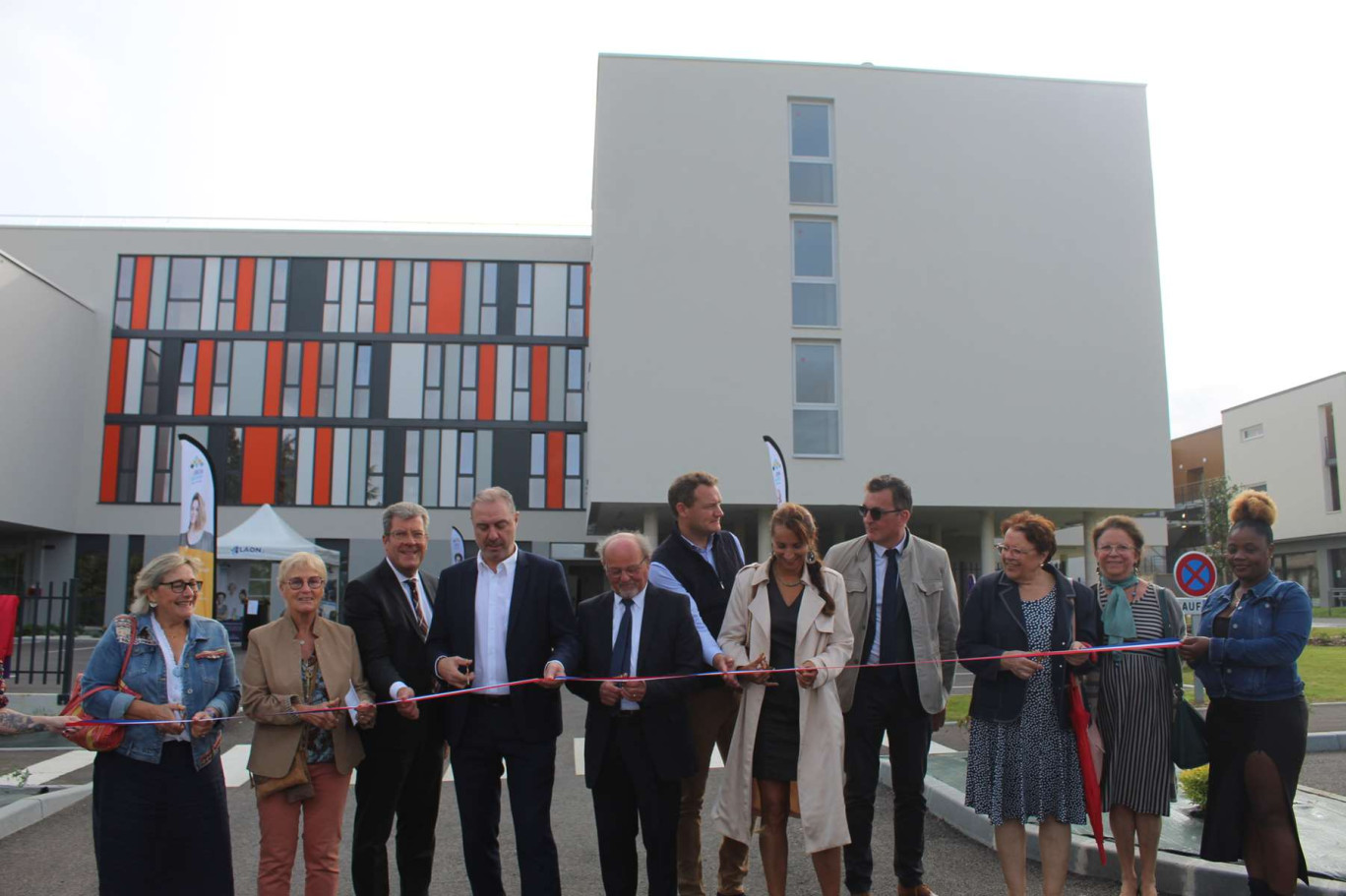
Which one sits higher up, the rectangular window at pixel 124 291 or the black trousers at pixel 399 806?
the rectangular window at pixel 124 291

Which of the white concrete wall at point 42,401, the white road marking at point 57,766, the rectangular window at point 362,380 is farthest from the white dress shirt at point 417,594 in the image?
the rectangular window at point 362,380

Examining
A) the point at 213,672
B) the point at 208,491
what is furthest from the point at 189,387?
the point at 213,672

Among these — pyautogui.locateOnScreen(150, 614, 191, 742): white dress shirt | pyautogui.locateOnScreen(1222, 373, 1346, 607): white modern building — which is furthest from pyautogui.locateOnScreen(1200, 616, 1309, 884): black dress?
pyautogui.locateOnScreen(1222, 373, 1346, 607): white modern building

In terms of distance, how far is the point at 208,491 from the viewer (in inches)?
483

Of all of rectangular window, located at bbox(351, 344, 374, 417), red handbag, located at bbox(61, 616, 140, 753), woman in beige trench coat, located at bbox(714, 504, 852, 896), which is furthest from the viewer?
rectangular window, located at bbox(351, 344, 374, 417)

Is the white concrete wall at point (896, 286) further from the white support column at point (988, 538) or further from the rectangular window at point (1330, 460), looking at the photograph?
the rectangular window at point (1330, 460)

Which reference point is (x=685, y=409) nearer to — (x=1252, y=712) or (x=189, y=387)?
(x=1252, y=712)

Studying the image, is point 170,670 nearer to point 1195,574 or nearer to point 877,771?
point 877,771

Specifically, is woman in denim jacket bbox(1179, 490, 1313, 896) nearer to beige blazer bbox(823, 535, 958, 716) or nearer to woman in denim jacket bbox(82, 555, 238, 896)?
beige blazer bbox(823, 535, 958, 716)

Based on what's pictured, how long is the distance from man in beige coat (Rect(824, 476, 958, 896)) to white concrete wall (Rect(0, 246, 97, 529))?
38103 mm

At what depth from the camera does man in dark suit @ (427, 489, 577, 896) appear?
4.79 meters

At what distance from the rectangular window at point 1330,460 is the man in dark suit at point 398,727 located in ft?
214

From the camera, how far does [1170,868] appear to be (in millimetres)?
5434

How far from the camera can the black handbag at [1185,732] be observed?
516 centimetres
